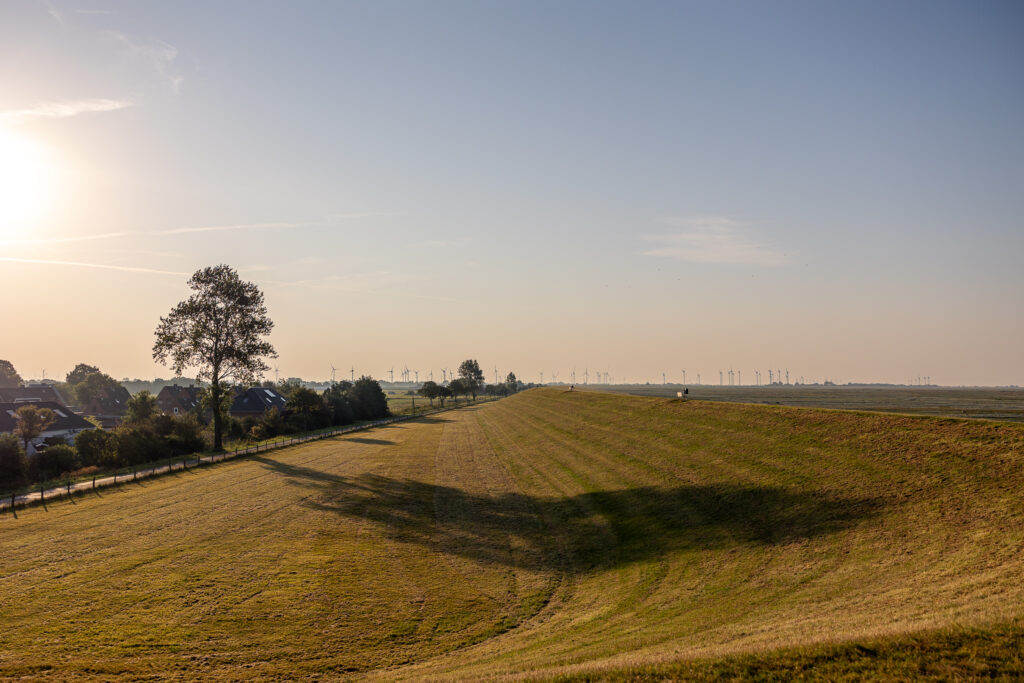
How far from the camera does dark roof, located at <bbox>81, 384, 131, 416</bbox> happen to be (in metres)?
131

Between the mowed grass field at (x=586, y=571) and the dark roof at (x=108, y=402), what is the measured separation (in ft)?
405

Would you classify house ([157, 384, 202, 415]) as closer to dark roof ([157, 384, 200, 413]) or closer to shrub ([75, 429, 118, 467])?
dark roof ([157, 384, 200, 413])

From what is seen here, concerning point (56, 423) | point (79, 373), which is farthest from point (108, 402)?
point (56, 423)

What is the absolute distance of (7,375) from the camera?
167375 mm

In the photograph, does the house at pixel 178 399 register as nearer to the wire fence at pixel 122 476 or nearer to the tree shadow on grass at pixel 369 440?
the tree shadow on grass at pixel 369 440

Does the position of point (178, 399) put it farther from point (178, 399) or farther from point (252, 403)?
point (252, 403)

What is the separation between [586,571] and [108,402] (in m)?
155

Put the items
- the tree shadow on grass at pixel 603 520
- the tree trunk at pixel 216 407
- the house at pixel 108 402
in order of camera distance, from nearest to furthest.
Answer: the tree shadow on grass at pixel 603 520, the tree trunk at pixel 216 407, the house at pixel 108 402

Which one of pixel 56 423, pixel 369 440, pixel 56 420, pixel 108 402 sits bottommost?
pixel 369 440

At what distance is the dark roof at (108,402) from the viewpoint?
131250mm

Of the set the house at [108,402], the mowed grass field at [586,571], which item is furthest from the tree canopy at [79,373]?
the mowed grass field at [586,571]

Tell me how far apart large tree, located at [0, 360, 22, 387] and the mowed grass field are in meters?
188

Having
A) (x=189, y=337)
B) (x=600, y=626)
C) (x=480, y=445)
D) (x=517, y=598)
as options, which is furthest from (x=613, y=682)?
(x=189, y=337)

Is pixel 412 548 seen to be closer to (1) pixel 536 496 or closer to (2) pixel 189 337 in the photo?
(1) pixel 536 496
